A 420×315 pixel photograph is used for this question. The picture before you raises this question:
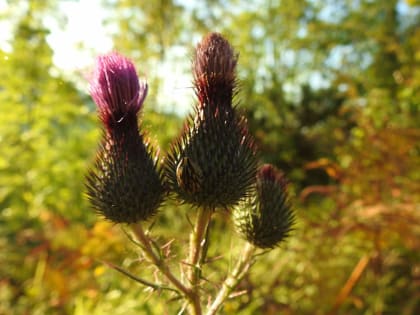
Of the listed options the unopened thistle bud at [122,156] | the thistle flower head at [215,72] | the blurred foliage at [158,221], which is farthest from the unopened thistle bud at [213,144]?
the blurred foliage at [158,221]

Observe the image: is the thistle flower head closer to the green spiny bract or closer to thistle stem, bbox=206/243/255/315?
the green spiny bract

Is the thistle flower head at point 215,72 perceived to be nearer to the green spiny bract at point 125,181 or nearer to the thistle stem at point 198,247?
the green spiny bract at point 125,181

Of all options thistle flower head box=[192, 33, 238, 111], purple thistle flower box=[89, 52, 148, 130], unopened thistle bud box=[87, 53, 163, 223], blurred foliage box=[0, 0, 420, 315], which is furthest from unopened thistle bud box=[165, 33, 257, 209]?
blurred foliage box=[0, 0, 420, 315]

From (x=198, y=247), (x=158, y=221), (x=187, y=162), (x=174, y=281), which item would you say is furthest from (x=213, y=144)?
(x=158, y=221)

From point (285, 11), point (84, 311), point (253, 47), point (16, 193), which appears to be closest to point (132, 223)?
point (84, 311)

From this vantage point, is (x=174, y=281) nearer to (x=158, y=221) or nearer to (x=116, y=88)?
(x=116, y=88)

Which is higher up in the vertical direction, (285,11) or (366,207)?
(285,11)

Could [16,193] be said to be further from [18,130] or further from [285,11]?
[285,11]

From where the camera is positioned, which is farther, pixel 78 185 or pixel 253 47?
pixel 253 47
